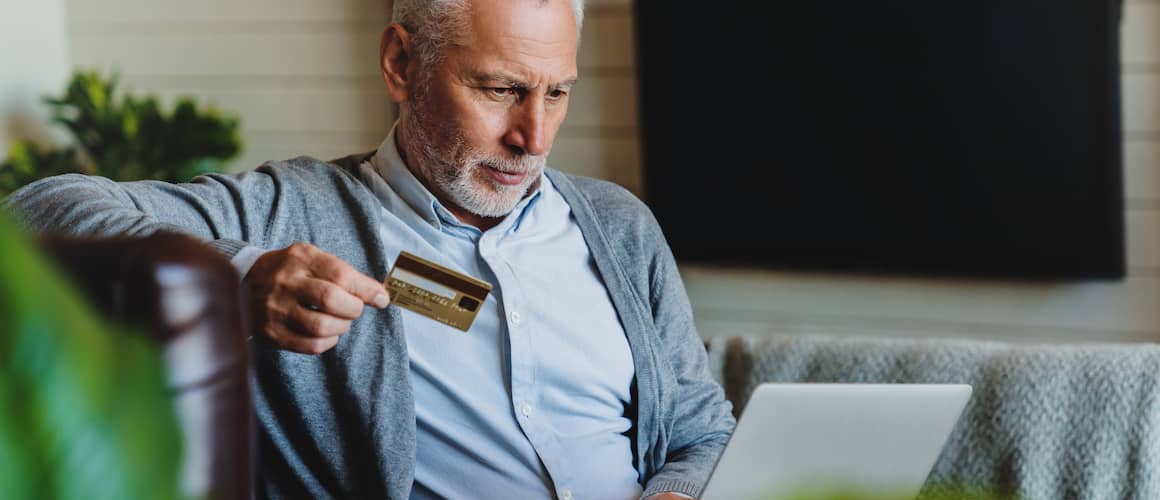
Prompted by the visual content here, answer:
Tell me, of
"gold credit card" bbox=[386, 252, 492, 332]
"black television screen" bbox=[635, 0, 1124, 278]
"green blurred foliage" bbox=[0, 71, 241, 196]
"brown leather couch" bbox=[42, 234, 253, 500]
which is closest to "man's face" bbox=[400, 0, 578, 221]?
"gold credit card" bbox=[386, 252, 492, 332]

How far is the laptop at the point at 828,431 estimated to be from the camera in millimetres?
1091

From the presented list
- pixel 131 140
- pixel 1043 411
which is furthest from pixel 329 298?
pixel 131 140

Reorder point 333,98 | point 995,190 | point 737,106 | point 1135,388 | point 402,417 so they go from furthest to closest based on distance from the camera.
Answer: point 333,98 → point 737,106 → point 995,190 → point 1135,388 → point 402,417

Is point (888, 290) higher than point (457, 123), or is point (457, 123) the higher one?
point (457, 123)

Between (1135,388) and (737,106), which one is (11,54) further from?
(1135,388)

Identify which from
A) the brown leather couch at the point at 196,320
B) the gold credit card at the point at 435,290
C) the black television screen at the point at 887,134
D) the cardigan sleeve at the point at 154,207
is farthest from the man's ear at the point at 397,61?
the black television screen at the point at 887,134

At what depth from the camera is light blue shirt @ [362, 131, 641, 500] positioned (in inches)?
59.7

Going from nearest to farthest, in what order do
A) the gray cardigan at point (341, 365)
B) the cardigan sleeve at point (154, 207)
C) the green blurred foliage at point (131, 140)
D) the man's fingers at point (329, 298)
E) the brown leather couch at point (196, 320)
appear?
the brown leather couch at point (196, 320), the man's fingers at point (329, 298), the cardigan sleeve at point (154, 207), the gray cardigan at point (341, 365), the green blurred foliage at point (131, 140)

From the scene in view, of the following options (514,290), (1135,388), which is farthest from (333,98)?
(1135,388)

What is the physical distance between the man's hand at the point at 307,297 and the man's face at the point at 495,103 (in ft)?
1.84

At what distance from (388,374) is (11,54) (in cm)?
258

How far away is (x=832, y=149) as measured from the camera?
2.92m

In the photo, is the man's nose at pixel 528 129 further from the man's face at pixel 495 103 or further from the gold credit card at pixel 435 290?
the gold credit card at pixel 435 290

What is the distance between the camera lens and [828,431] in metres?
1.13
